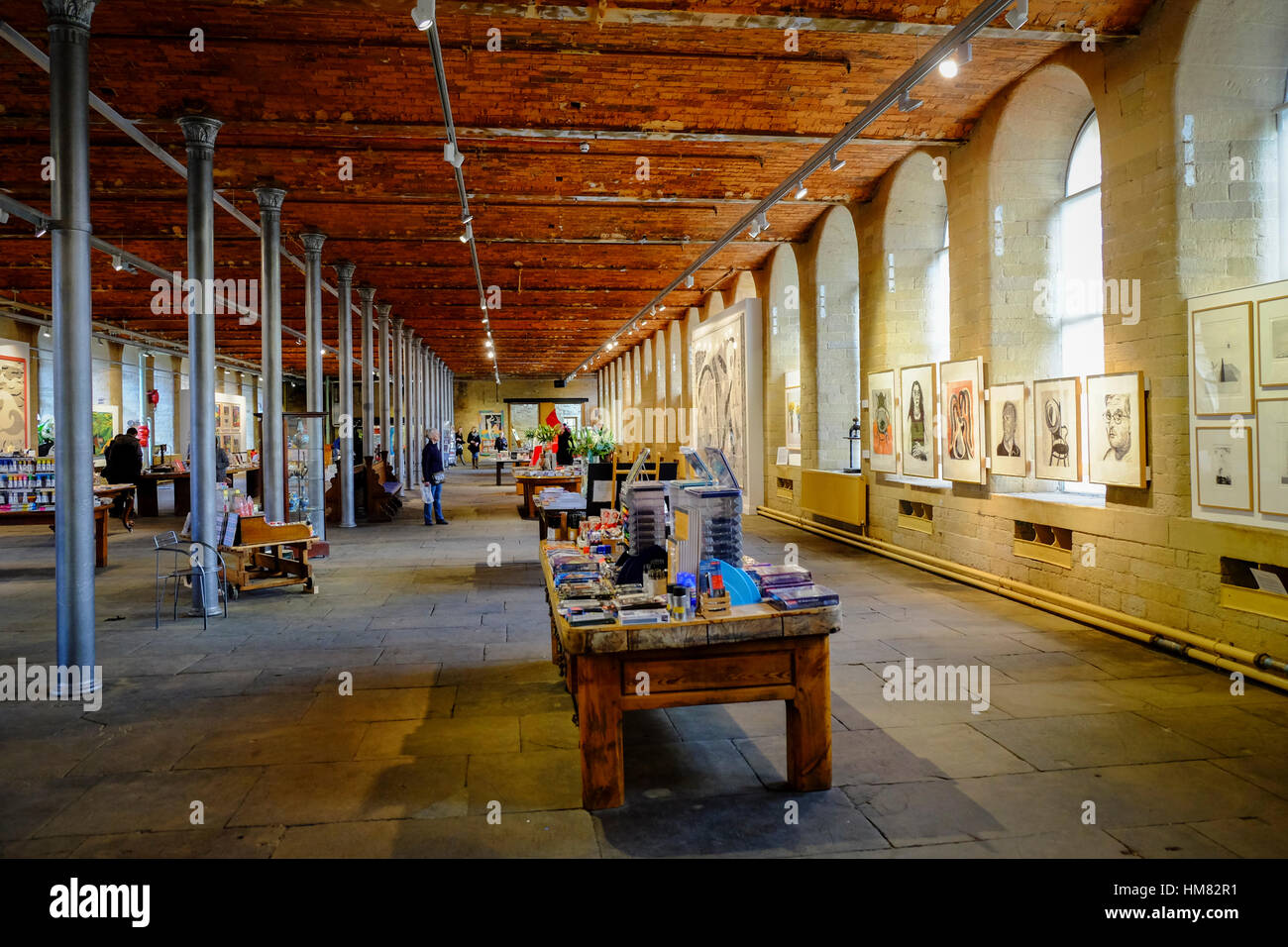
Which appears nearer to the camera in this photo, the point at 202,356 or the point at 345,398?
the point at 202,356

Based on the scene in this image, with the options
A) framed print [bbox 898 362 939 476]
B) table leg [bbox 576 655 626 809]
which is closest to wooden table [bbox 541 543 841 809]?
table leg [bbox 576 655 626 809]

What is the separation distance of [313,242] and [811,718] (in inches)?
444

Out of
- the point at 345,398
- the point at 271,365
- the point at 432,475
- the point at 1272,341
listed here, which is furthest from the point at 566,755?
the point at 345,398

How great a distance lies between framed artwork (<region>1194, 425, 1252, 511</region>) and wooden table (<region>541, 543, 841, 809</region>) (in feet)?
11.2

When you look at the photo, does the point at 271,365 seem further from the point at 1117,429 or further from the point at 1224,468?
the point at 1224,468

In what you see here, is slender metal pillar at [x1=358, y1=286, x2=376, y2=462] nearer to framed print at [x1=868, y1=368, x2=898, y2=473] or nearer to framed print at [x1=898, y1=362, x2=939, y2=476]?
framed print at [x1=868, y1=368, x2=898, y2=473]

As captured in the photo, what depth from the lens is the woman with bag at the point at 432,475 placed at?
43.1 feet

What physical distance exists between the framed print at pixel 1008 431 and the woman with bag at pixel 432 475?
830 centimetres

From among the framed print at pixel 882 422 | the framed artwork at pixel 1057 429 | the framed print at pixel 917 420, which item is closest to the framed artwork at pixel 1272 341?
the framed artwork at pixel 1057 429

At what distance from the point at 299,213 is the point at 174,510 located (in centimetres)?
823

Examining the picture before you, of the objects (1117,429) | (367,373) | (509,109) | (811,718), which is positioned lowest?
(811,718)

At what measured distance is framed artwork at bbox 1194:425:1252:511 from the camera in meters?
4.96

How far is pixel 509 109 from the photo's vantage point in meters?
7.63
